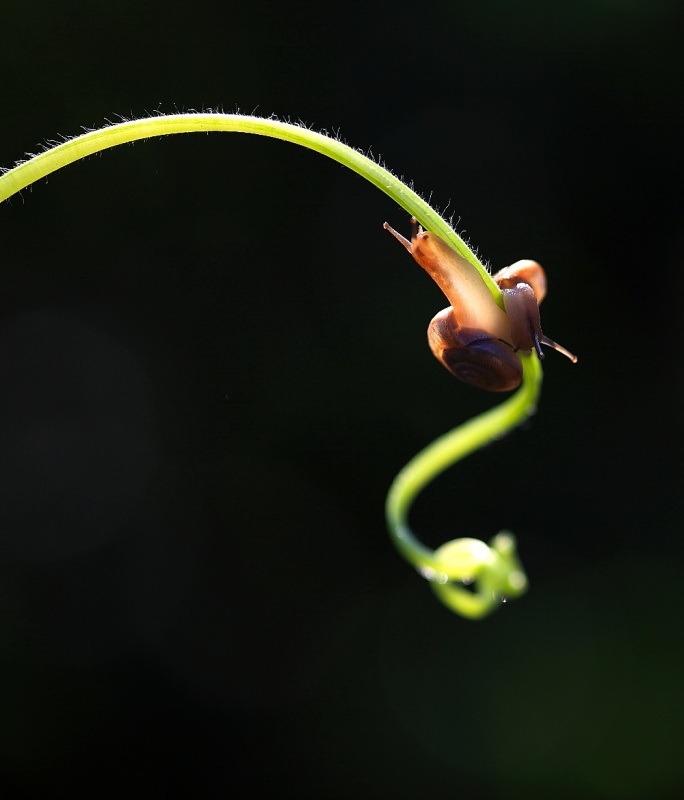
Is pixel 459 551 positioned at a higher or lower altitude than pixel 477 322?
lower

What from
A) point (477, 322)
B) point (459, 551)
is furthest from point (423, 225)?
point (459, 551)

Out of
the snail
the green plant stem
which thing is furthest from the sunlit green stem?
the snail

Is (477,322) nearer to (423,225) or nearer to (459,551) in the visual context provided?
(423,225)

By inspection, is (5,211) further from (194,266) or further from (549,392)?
(549,392)

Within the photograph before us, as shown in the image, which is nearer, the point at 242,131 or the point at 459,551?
the point at 242,131

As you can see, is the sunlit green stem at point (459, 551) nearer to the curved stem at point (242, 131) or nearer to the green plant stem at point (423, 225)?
the green plant stem at point (423, 225)

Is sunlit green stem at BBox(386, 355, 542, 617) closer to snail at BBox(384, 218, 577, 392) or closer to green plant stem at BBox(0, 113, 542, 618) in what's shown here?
green plant stem at BBox(0, 113, 542, 618)

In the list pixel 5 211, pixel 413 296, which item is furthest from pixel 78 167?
pixel 413 296
